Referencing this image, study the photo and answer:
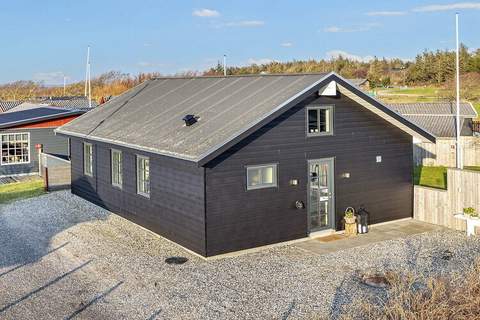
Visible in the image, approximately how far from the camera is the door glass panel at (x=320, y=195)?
13.0 m

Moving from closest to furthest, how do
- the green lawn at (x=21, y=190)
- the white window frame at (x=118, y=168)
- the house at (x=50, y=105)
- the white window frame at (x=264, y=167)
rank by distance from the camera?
1. the white window frame at (x=264, y=167)
2. the white window frame at (x=118, y=168)
3. the green lawn at (x=21, y=190)
4. the house at (x=50, y=105)

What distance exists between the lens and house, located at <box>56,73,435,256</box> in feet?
37.8

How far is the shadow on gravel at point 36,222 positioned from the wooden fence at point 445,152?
593 inches

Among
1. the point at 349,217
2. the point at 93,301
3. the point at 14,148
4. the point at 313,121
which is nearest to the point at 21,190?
the point at 14,148

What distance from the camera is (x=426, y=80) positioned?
67188mm

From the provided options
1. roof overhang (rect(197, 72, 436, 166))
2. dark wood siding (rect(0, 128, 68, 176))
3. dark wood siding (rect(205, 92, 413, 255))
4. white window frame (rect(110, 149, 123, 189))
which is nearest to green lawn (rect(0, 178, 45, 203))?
dark wood siding (rect(0, 128, 68, 176))

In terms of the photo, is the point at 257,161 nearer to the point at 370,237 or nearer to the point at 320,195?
the point at 320,195

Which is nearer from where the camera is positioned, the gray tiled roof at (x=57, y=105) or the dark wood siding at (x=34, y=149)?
the dark wood siding at (x=34, y=149)

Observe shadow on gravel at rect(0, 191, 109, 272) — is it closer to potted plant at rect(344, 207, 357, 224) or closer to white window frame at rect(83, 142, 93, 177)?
white window frame at rect(83, 142, 93, 177)

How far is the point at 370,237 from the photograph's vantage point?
42.7 feet

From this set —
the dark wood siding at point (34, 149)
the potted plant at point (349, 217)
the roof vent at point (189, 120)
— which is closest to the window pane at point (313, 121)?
the potted plant at point (349, 217)

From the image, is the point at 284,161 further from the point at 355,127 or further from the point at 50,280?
the point at 50,280

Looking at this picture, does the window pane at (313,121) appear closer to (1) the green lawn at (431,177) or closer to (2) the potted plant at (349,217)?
(2) the potted plant at (349,217)

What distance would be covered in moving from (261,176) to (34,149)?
16192mm
